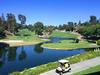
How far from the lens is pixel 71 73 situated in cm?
3391

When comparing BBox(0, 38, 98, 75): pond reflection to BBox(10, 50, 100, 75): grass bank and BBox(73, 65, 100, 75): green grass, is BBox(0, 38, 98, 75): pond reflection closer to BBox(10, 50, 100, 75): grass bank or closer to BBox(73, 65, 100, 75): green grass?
BBox(10, 50, 100, 75): grass bank

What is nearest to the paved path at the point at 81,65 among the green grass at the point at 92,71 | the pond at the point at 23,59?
the green grass at the point at 92,71

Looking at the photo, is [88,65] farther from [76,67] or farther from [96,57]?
[96,57]

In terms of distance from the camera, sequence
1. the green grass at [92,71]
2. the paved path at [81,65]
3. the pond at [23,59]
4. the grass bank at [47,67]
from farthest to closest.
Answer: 1. the pond at [23,59]
2. the paved path at [81,65]
3. the grass bank at [47,67]
4. the green grass at [92,71]

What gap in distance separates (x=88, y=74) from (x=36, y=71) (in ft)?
25.1

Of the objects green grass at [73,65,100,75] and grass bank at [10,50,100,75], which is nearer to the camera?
green grass at [73,65,100,75]

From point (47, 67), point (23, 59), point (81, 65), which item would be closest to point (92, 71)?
→ point (81, 65)

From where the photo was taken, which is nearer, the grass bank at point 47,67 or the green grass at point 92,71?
the green grass at point 92,71

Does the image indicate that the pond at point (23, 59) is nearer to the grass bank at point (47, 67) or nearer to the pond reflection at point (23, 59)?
the pond reflection at point (23, 59)

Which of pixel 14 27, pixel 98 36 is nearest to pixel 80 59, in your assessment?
pixel 98 36

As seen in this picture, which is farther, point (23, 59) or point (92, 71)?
point (23, 59)

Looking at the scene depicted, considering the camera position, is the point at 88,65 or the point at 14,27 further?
the point at 14,27

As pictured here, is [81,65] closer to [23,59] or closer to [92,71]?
[92,71]

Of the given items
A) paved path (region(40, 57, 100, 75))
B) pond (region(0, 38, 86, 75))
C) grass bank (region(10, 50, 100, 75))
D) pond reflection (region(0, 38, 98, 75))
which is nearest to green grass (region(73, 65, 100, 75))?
paved path (region(40, 57, 100, 75))
